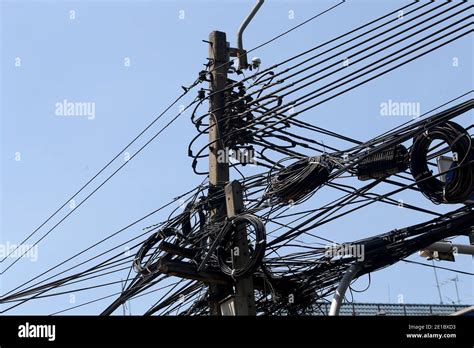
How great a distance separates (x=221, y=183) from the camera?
12359 millimetres

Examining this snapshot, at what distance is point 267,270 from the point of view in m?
12.1

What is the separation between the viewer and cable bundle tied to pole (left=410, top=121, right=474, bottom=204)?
10258 millimetres

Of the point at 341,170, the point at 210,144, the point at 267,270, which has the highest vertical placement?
the point at 210,144

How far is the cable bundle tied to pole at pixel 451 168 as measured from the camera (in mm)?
10258

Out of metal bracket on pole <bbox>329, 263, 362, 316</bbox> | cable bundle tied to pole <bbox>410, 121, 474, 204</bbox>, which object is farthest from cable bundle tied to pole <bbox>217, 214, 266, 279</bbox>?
cable bundle tied to pole <bbox>410, 121, 474, 204</bbox>

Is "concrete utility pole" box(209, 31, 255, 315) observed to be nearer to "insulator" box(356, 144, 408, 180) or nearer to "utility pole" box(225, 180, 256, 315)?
"utility pole" box(225, 180, 256, 315)

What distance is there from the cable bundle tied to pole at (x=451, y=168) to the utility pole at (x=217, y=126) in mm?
2926

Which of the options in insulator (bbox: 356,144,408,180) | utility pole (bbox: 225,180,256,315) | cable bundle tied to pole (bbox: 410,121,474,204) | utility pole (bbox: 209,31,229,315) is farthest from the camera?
utility pole (bbox: 209,31,229,315)

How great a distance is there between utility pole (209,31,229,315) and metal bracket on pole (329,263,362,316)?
6.31ft

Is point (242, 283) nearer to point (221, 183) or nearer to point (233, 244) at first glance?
point (233, 244)

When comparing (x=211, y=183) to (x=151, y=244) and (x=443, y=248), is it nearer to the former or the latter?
(x=151, y=244)
